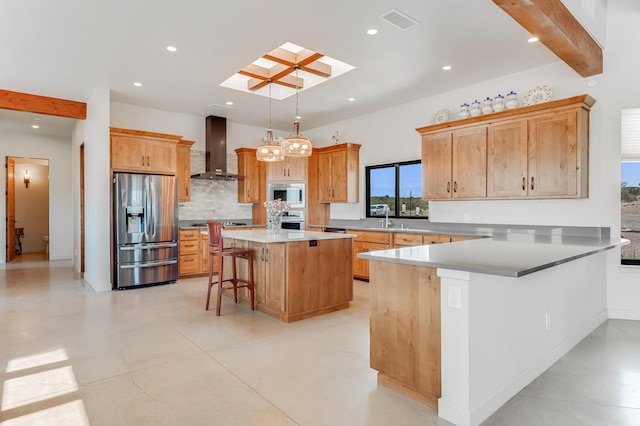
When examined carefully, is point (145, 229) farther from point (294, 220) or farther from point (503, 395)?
point (503, 395)

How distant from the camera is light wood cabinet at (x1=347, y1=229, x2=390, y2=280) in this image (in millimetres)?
5516

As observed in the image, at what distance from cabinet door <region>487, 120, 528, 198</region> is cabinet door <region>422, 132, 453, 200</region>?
56 centimetres

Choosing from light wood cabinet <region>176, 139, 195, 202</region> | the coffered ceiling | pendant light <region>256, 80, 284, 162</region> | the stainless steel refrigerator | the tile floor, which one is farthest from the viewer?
light wood cabinet <region>176, 139, 195, 202</region>

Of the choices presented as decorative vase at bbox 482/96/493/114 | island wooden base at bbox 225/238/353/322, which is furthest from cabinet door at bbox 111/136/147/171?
decorative vase at bbox 482/96/493/114

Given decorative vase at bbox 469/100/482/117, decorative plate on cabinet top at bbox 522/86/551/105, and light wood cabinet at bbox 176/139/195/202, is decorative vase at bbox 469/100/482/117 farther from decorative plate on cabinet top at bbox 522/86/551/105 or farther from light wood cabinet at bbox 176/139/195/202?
light wood cabinet at bbox 176/139/195/202

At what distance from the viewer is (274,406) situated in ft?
7.20

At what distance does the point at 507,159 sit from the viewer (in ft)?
14.3

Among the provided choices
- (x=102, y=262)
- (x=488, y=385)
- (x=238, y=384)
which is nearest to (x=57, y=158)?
(x=102, y=262)

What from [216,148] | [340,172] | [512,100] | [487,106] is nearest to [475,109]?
[487,106]

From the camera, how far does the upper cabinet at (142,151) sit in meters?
5.49

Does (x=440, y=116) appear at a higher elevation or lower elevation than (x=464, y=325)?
higher

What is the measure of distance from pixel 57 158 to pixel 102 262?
15.4ft

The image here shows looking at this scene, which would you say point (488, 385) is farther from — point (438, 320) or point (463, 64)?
point (463, 64)

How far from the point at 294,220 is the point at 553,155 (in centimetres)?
441
